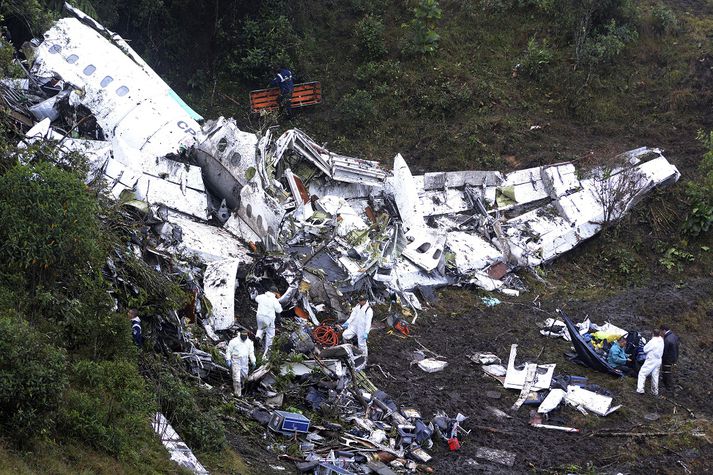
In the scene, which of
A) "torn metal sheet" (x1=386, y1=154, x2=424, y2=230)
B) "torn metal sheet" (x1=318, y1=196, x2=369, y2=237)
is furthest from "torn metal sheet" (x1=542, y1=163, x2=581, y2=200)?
"torn metal sheet" (x1=318, y1=196, x2=369, y2=237)

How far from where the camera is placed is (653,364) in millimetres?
11680

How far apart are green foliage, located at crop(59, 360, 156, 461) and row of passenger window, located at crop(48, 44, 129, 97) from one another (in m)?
8.85

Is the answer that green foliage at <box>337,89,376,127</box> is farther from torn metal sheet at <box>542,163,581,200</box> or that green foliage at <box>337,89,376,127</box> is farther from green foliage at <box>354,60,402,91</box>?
torn metal sheet at <box>542,163,581,200</box>

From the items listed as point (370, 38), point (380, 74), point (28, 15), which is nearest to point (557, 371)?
point (380, 74)

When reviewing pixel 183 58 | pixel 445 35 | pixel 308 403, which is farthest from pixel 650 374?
pixel 183 58

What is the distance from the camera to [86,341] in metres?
8.71

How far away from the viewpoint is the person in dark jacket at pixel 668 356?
1177cm

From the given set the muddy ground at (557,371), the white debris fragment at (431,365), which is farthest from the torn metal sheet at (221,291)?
the white debris fragment at (431,365)

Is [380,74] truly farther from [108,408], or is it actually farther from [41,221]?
[108,408]

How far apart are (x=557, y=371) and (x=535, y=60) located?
11.3m

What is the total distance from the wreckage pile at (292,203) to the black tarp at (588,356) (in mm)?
2700

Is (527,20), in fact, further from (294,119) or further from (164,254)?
(164,254)

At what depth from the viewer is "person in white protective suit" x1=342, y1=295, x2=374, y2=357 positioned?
11.8 metres

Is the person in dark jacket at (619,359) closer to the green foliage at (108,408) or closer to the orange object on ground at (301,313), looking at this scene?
the orange object on ground at (301,313)
